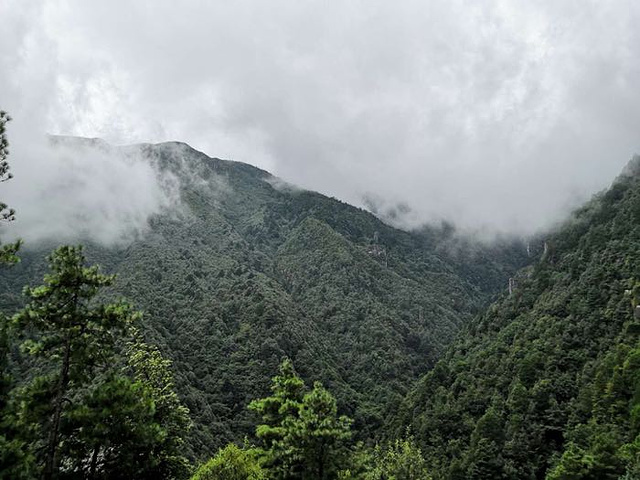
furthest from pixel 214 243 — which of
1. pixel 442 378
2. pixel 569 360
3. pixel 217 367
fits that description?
pixel 569 360

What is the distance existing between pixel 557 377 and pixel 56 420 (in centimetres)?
8279

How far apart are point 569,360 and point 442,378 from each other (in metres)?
31.7

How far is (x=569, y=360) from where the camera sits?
8531 centimetres

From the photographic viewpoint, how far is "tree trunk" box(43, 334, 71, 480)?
15.8 meters

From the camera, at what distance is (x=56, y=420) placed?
16031mm

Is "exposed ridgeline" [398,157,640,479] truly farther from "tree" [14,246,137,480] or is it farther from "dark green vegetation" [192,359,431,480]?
"tree" [14,246,137,480]

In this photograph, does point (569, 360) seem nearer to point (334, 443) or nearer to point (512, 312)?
point (512, 312)

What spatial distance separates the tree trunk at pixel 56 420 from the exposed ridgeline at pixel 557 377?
1448 inches

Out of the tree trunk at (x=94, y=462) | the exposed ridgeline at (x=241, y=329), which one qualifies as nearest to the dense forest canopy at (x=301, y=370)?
the tree trunk at (x=94, y=462)

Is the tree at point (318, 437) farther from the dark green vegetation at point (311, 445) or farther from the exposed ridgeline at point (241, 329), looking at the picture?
the exposed ridgeline at point (241, 329)

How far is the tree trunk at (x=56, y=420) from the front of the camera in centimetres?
1583

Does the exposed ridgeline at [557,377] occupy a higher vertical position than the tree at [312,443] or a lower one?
higher

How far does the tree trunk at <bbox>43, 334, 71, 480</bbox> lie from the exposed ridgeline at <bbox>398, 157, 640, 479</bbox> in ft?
121

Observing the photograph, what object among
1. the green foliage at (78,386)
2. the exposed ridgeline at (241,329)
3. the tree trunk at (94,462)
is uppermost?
the exposed ridgeline at (241,329)
